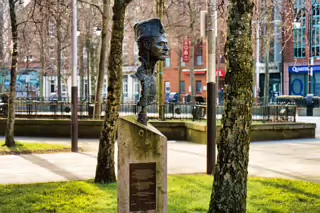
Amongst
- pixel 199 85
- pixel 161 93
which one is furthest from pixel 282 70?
pixel 161 93

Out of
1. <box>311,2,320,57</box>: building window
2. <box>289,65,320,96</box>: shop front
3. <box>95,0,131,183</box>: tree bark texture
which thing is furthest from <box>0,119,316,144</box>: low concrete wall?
<box>289,65,320,96</box>: shop front

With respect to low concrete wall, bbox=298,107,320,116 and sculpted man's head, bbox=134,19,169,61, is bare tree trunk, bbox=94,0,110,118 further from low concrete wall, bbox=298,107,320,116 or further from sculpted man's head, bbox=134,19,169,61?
low concrete wall, bbox=298,107,320,116

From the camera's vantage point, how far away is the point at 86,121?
63.9ft

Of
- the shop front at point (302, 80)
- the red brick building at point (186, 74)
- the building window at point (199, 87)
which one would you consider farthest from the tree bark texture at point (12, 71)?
the building window at point (199, 87)

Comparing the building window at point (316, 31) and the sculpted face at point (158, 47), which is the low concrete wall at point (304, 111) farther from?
the sculpted face at point (158, 47)

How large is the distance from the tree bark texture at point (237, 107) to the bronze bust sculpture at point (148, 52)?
932 millimetres

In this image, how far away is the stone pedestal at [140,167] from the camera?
598cm

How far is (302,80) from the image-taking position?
48.4 meters

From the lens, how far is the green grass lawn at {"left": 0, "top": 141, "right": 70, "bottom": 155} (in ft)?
48.1

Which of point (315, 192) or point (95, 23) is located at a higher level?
point (95, 23)

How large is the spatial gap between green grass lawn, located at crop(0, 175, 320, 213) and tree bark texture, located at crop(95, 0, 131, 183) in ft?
1.23

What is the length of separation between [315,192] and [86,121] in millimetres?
12600

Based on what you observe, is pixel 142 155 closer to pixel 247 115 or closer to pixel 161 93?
pixel 247 115

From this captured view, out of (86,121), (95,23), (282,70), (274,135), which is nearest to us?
(274,135)
